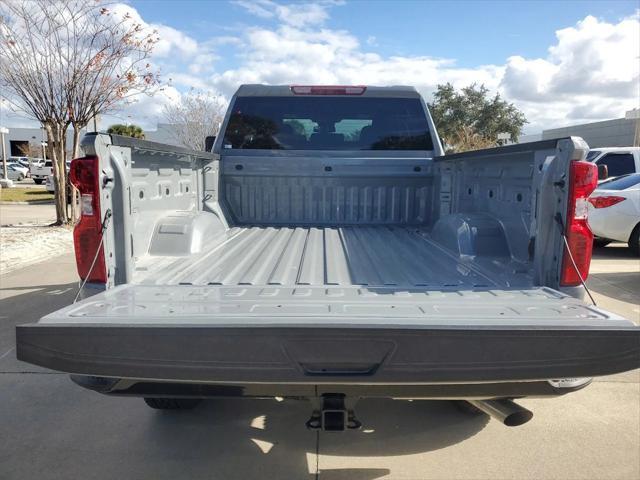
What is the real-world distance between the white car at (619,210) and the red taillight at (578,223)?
748cm

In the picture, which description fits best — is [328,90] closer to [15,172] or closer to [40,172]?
[40,172]

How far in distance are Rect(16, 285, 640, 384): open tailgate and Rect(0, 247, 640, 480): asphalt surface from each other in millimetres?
1163

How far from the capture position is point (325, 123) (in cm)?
498

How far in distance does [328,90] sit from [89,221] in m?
3.03

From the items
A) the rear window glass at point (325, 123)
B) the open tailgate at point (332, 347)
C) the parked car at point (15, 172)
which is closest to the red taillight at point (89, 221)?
the open tailgate at point (332, 347)

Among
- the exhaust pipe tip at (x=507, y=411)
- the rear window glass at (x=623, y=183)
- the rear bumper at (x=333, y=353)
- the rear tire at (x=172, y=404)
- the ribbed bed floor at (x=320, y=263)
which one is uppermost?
the rear window glass at (x=623, y=183)

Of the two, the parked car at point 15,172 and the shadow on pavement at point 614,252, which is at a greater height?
the parked car at point 15,172

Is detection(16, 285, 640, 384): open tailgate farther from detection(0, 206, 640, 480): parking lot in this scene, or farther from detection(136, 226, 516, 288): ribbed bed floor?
detection(0, 206, 640, 480): parking lot

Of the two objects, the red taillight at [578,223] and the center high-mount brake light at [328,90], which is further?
the center high-mount brake light at [328,90]

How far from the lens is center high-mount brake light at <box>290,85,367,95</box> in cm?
483

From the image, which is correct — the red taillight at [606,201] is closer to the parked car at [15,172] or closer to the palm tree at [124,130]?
the palm tree at [124,130]

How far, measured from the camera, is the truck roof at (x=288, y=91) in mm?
4855

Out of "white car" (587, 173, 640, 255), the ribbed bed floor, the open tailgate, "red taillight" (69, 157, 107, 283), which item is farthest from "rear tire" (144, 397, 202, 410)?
"white car" (587, 173, 640, 255)

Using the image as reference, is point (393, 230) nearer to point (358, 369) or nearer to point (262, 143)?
point (262, 143)
